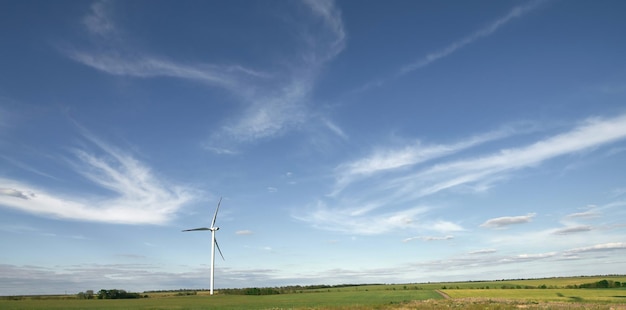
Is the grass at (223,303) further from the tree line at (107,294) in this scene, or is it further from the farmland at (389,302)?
the tree line at (107,294)

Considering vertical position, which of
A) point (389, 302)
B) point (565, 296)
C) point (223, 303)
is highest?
point (223, 303)

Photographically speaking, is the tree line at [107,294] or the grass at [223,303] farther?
the tree line at [107,294]

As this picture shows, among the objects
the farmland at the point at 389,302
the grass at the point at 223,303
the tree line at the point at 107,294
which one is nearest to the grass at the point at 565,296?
Answer: the farmland at the point at 389,302

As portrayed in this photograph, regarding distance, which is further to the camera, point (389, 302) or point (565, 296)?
point (565, 296)

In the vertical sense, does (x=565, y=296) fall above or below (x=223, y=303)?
below

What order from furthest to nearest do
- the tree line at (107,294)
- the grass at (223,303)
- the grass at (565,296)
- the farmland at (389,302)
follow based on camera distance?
the tree line at (107,294) → the grass at (565,296) → the grass at (223,303) → the farmland at (389,302)

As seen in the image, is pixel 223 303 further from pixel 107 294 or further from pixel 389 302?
pixel 107 294

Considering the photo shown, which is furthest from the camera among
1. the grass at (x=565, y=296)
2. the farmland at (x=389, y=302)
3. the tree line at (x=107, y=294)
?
the tree line at (x=107, y=294)

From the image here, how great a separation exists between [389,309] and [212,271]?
218ft

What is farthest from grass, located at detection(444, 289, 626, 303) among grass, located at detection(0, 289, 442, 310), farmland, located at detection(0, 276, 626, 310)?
grass, located at detection(0, 289, 442, 310)

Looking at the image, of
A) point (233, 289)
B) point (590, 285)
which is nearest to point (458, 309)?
point (590, 285)

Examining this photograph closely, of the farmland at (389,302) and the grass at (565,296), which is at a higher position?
the farmland at (389,302)

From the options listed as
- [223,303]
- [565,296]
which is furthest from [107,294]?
[565,296]

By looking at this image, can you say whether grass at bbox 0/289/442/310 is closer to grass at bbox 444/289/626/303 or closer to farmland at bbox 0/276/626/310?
farmland at bbox 0/276/626/310
